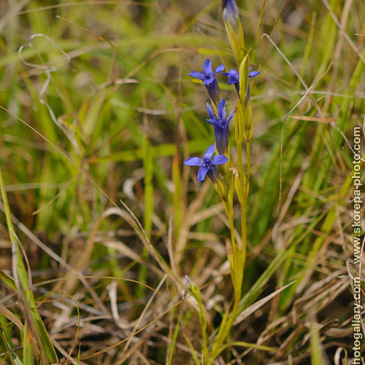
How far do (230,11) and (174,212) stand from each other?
105 centimetres

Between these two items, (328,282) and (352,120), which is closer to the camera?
(328,282)

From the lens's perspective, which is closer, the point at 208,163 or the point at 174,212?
the point at 208,163

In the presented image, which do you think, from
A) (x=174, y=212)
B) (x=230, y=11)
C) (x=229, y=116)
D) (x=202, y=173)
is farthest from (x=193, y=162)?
(x=174, y=212)

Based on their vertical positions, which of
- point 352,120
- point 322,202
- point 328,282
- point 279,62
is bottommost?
point 328,282

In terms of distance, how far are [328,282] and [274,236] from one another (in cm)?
26

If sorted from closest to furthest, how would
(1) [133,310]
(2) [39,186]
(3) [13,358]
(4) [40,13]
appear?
(3) [13,358]
(1) [133,310]
(2) [39,186]
(4) [40,13]

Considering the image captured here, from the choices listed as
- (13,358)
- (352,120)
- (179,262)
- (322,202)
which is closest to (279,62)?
(352,120)

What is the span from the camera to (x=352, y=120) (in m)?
1.88

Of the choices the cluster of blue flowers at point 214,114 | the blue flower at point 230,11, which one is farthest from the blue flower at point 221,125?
the blue flower at point 230,11

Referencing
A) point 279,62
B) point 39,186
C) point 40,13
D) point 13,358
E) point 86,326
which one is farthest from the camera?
point 40,13

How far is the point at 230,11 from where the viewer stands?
1021 millimetres

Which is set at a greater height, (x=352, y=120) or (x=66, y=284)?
(x=352, y=120)

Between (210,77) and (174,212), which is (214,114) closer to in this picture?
(210,77)

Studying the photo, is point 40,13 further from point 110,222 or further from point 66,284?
point 66,284
